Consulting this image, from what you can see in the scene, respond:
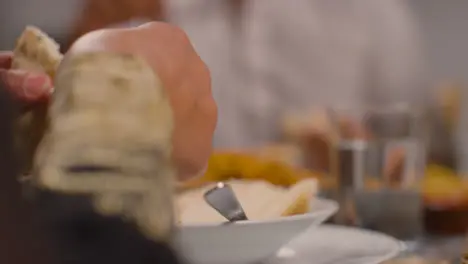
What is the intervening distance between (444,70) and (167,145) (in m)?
0.80

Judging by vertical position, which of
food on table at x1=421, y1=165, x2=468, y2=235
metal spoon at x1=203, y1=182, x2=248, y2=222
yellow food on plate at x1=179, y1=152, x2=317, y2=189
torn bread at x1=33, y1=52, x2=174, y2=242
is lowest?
food on table at x1=421, y1=165, x2=468, y2=235

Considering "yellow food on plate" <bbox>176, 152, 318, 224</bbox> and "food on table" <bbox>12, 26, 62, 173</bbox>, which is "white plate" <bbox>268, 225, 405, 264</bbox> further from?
"food on table" <bbox>12, 26, 62, 173</bbox>

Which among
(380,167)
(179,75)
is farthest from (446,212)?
(179,75)

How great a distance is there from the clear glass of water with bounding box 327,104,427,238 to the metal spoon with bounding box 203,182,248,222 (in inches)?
8.9

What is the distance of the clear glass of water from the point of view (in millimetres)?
571

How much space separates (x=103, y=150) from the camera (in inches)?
10.1

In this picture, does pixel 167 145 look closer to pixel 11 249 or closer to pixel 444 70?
pixel 11 249

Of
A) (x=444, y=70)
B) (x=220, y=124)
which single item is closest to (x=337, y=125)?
(x=220, y=124)

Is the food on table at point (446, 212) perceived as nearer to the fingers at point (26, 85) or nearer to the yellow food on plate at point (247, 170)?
the yellow food on plate at point (247, 170)

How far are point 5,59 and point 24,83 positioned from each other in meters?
0.02

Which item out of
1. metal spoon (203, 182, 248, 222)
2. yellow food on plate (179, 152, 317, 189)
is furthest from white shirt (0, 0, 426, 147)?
metal spoon (203, 182, 248, 222)

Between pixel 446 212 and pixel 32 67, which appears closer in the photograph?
pixel 32 67

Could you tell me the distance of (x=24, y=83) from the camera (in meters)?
0.28

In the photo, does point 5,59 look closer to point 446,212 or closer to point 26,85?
point 26,85
